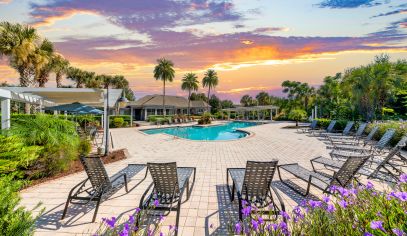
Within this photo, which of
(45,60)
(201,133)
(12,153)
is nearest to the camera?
(12,153)

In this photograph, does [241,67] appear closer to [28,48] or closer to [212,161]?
[212,161]

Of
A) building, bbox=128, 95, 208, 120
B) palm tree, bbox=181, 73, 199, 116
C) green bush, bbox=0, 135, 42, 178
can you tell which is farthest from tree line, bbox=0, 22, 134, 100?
palm tree, bbox=181, 73, 199, 116

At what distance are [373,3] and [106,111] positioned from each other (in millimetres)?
12714

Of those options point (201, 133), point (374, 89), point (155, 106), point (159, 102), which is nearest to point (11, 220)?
point (201, 133)

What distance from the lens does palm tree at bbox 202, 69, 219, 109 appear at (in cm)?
5375

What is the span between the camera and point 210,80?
53688 millimetres

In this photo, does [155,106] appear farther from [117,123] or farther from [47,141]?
[47,141]

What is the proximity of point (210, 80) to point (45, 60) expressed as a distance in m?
37.9

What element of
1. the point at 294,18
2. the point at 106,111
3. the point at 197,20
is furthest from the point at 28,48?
the point at 294,18

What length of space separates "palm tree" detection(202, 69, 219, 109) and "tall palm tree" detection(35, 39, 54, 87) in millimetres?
34650

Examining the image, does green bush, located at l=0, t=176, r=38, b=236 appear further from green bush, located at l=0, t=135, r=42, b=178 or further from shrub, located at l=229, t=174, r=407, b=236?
green bush, located at l=0, t=135, r=42, b=178

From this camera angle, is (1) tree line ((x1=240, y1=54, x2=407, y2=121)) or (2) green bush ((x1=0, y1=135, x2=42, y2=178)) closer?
(2) green bush ((x1=0, y1=135, x2=42, y2=178))

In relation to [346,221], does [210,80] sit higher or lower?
higher

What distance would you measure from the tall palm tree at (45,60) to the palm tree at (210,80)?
114ft
